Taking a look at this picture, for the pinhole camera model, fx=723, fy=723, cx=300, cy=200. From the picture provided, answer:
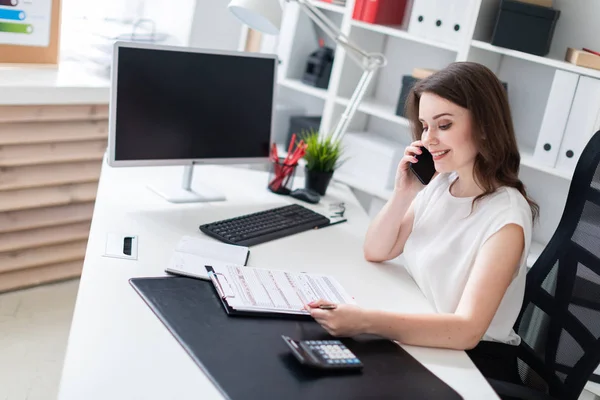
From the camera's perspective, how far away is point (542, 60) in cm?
271

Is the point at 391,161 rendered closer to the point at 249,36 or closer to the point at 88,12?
the point at 249,36

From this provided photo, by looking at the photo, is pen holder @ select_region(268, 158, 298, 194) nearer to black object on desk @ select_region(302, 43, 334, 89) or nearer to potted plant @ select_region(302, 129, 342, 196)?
potted plant @ select_region(302, 129, 342, 196)

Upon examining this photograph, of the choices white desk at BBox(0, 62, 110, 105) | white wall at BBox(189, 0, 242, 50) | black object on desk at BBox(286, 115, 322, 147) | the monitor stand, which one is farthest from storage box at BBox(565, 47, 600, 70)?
white desk at BBox(0, 62, 110, 105)

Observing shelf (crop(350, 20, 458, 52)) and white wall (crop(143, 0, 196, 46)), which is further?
white wall (crop(143, 0, 196, 46))

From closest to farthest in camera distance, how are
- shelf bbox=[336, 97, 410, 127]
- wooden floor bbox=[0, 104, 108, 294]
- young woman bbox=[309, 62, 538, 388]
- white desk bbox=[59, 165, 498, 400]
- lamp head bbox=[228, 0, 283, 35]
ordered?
white desk bbox=[59, 165, 498, 400]
young woman bbox=[309, 62, 538, 388]
lamp head bbox=[228, 0, 283, 35]
wooden floor bbox=[0, 104, 108, 294]
shelf bbox=[336, 97, 410, 127]

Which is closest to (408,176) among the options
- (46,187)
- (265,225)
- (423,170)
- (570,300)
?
(423,170)

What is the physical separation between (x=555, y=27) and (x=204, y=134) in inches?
61.5

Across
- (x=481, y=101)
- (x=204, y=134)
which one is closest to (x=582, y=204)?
(x=481, y=101)

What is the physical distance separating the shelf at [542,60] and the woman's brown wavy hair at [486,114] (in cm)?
96

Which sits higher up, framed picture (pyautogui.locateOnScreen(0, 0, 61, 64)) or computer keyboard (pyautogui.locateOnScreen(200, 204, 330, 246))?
framed picture (pyautogui.locateOnScreen(0, 0, 61, 64))

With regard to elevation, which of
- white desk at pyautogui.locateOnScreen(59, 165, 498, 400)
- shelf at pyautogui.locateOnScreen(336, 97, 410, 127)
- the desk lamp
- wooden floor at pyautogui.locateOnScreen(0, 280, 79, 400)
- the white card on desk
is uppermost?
the desk lamp

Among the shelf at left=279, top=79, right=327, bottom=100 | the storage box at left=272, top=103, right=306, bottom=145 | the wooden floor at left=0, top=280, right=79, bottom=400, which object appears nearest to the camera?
the wooden floor at left=0, top=280, right=79, bottom=400

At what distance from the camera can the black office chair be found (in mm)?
1695

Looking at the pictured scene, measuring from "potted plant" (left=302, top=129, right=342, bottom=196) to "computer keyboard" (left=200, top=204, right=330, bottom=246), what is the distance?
0.74ft
